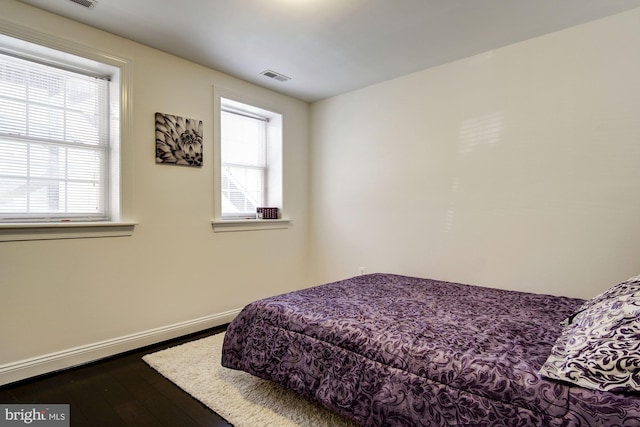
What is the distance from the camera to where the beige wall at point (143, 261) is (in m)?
2.22

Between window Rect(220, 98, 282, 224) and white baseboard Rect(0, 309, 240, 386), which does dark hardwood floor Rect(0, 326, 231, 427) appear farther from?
window Rect(220, 98, 282, 224)

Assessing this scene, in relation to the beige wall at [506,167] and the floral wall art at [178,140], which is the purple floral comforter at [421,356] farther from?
the floral wall art at [178,140]

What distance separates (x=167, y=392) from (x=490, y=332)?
1944mm

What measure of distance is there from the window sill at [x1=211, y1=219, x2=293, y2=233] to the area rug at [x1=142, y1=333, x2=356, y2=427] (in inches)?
46.8

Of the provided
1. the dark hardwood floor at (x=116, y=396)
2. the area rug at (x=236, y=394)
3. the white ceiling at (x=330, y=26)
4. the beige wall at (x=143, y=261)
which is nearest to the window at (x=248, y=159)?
the beige wall at (x=143, y=261)

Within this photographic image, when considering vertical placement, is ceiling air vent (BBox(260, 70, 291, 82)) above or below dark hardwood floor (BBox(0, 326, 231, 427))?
above

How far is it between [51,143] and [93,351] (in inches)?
63.0

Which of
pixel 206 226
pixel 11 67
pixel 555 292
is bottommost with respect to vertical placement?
pixel 555 292

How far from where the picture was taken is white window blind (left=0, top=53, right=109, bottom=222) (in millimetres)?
2252

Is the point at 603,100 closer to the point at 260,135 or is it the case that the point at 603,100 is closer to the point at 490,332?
the point at 490,332

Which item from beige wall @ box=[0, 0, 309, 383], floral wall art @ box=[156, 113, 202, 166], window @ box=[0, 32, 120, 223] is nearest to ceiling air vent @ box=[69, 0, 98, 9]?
beige wall @ box=[0, 0, 309, 383]

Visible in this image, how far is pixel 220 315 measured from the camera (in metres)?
3.29

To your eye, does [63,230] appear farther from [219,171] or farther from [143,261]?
[219,171]

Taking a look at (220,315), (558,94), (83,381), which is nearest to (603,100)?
(558,94)
